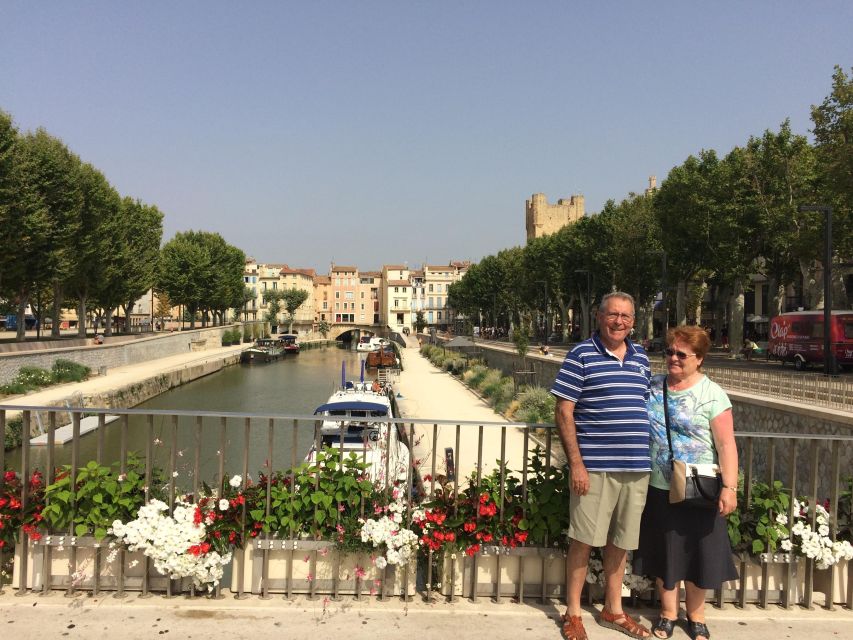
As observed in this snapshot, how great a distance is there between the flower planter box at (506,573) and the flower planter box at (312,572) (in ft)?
1.08

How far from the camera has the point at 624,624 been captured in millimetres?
4031

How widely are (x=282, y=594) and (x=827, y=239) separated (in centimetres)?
2029

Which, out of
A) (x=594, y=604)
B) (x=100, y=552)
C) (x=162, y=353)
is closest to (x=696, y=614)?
(x=594, y=604)

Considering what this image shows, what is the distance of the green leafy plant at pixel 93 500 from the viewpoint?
4.30m

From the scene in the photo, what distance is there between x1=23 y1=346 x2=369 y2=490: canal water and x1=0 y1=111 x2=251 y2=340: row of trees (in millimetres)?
9154

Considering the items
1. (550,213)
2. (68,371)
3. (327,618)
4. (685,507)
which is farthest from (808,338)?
(550,213)

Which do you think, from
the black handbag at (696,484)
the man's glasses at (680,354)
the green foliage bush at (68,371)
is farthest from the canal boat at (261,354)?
the black handbag at (696,484)

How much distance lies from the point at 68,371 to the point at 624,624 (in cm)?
3557

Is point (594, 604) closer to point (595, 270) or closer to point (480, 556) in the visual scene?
point (480, 556)

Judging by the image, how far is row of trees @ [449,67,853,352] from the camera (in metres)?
25.6

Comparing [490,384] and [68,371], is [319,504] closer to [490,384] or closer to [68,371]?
[490,384]

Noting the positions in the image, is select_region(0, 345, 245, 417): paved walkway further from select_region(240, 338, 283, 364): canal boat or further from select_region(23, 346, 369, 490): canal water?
select_region(240, 338, 283, 364): canal boat

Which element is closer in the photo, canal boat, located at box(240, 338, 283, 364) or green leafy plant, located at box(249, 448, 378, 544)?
green leafy plant, located at box(249, 448, 378, 544)

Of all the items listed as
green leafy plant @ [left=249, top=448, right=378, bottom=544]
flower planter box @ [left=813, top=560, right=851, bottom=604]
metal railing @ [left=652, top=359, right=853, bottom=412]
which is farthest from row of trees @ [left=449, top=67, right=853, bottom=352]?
green leafy plant @ [left=249, top=448, right=378, bottom=544]
